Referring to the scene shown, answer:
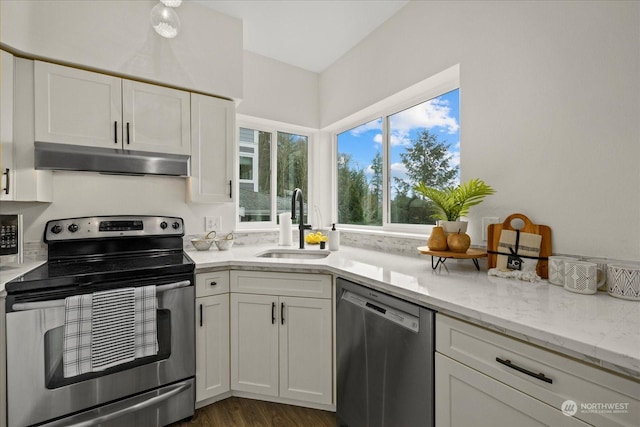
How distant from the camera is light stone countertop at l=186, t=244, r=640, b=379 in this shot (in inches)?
27.7

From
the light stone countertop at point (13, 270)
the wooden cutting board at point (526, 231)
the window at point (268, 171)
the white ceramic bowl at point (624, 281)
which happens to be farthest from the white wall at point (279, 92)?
the white ceramic bowl at point (624, 281)

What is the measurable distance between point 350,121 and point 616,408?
249 cm

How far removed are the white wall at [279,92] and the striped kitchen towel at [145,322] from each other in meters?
1.65

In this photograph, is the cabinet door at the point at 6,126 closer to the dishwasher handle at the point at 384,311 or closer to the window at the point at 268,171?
the window at the point at 268,171

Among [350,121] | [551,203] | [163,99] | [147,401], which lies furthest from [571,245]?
[163,99]

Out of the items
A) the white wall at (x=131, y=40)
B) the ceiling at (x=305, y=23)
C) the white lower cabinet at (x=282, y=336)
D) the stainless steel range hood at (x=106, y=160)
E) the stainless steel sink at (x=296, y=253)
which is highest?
the ceiling at (x=305, y=23)

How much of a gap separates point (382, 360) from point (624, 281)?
0.94 m

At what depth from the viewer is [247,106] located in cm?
254

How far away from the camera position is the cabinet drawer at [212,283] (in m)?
1.73

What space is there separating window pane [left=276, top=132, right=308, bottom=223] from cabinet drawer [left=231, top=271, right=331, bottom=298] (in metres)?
1.13

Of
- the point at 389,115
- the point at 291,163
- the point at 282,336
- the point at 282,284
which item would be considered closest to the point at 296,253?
the point at 282,284

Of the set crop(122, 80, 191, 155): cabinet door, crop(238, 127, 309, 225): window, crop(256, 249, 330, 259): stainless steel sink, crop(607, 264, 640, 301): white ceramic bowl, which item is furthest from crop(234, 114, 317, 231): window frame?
crop(607, 264, 640, 301): white ceramic bowl

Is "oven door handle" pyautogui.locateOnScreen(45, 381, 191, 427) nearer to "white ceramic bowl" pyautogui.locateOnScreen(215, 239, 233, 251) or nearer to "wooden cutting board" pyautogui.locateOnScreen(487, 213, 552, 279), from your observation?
"white ceramic bowl" pyautogui.locateOnScreen(215, 239, 233, 251)

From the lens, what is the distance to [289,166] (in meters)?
2.96
